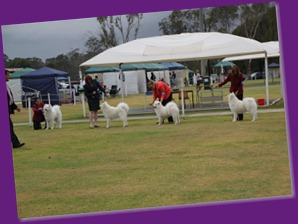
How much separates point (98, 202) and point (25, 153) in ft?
16.2

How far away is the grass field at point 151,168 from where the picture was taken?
647cm

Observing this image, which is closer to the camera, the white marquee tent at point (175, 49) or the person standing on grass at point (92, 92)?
the person standing on grass at point (92, 92)

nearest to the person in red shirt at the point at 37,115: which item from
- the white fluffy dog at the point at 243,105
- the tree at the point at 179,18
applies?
the tree at the point at 179,18

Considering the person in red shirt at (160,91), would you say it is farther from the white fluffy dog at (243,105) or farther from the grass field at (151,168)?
the white fluffy dog at (243,105)

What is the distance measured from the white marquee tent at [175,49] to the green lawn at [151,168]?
5594 millimetres

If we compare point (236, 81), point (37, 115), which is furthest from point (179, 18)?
point (37, 115)

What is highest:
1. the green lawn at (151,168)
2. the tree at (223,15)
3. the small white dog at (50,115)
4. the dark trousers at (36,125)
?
the tree at (223,15)

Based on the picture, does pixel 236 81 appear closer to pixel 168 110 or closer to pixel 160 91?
pixel 168 110

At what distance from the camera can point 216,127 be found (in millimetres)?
13750

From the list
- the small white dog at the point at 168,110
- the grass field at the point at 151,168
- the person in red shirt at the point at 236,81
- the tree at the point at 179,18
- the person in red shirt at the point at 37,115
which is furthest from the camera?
the person in red shirt at the point at 37,115

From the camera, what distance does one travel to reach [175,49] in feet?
64.6

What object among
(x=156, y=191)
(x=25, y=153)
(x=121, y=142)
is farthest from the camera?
(x=121, y=142)

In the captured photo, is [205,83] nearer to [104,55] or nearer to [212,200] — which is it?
[104,55]

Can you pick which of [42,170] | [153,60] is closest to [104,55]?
[153,60]
